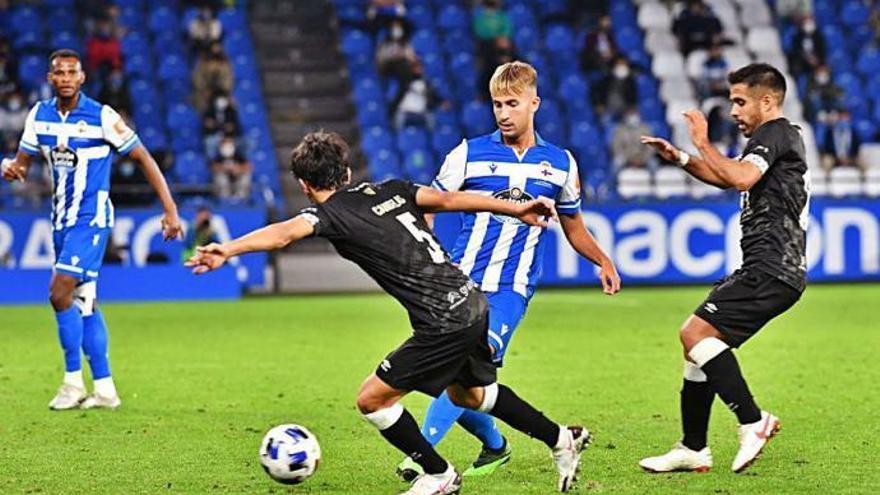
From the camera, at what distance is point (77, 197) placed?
10000 mm

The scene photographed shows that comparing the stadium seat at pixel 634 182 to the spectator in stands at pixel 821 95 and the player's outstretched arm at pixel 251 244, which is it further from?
the player's outstretched arm at pixel 251 244

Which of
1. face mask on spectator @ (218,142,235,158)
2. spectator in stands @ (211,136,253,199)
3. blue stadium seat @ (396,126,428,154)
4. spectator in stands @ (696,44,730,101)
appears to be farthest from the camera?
spectator in stands @ (696,44,730,101)

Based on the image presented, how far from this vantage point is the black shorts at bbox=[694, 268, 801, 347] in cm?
733

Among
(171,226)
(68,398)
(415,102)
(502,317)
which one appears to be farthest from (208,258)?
(415,102)

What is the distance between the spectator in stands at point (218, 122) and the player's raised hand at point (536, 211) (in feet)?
52.8

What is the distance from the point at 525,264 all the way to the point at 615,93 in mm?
17128

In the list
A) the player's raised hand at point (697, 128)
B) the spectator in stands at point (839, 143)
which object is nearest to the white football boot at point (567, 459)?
the player's raised hand at point (697, 128)

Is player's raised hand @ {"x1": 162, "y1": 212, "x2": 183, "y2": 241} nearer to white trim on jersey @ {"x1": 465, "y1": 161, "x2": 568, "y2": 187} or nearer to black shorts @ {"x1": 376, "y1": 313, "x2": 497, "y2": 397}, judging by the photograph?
white trim on jersey @ {"x1": 465, "y1": 161, "x2": 568, "y2": 187}

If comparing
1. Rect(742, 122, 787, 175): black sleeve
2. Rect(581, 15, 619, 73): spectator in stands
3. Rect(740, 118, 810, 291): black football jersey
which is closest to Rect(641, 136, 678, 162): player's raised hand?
Rect(742, 122, 787, 175): black sleeve

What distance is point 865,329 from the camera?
15.2 metres

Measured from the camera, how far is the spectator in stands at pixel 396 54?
939 inches

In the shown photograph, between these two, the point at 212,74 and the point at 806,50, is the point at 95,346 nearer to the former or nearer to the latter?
the point at 212,74

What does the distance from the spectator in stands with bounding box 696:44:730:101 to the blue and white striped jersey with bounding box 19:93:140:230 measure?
51.5 ft

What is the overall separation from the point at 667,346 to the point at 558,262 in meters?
7.69
